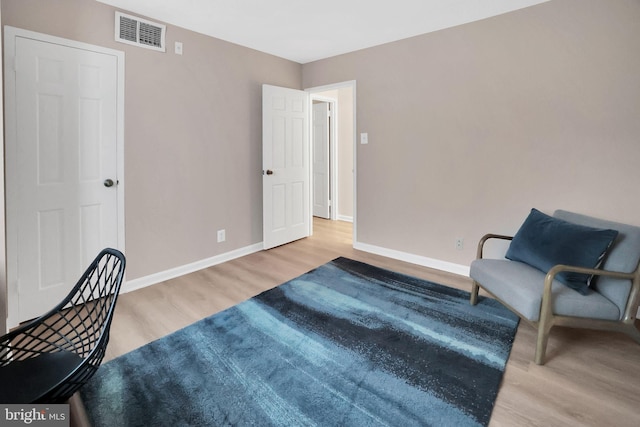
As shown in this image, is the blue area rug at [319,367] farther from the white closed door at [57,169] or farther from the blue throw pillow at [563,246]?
the white closed door at [57,169]

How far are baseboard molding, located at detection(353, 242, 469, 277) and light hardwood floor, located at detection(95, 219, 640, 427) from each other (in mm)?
91

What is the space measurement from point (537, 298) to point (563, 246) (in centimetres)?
47

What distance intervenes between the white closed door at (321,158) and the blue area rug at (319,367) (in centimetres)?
345

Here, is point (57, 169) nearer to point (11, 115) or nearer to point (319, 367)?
point (11, 115)

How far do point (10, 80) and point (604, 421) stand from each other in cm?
388

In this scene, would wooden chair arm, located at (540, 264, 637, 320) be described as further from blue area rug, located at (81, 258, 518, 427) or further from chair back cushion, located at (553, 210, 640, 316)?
blue area rug, located at (81, 258, 518, 427)

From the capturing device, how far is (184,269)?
3.36m

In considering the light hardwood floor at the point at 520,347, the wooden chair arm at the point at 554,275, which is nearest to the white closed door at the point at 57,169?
the light hardwood floor at the point at 520,347

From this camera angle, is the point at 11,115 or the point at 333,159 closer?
the point at 11,115

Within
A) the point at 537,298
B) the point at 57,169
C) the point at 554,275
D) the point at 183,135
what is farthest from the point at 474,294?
the point at 57,169

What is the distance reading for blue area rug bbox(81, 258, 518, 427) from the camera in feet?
5.13

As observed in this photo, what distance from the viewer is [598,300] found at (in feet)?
6.42

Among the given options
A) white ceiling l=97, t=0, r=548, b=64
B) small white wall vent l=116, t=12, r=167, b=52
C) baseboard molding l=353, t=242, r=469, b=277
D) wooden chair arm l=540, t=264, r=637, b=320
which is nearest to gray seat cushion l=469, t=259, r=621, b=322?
wooden chair arm l=540, t=264, r=637, b=320

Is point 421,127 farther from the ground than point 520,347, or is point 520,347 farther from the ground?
point 421,127
